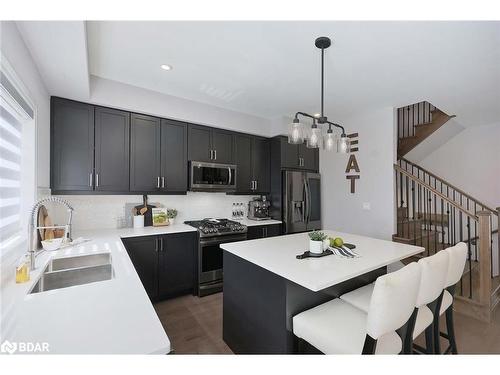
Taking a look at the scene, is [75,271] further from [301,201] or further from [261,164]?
[301,201]

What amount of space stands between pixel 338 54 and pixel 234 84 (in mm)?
1160

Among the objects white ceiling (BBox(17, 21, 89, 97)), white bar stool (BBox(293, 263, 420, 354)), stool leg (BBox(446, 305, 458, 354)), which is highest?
white ceiling (BBox(17, 21, 89, 97))

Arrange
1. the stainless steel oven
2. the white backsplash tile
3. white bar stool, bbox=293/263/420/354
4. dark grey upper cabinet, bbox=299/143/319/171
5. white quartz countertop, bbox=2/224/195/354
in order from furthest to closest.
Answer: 1. dark grey upper cabinet, bbox=299/143/319/171
2. the stainless steel oven
3. the white backsplash tile
4. white bar stool, bbox=293/263/420/354
5. white quartz countertop, bbox=2/224/195/354

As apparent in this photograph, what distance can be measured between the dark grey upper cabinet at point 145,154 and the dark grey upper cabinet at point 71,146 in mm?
424

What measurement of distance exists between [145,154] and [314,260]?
237cm

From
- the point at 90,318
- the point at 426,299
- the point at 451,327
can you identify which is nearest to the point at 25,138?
the point at 90,318

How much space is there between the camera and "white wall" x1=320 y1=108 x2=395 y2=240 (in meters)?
3.38

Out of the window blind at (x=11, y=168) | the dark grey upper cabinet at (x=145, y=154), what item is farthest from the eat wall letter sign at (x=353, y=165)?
the window blind at (x=11, y=168)

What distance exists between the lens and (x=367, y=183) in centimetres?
364

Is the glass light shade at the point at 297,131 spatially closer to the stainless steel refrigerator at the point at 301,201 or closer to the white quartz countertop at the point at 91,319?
the white quartz countertop at the point at 91,319

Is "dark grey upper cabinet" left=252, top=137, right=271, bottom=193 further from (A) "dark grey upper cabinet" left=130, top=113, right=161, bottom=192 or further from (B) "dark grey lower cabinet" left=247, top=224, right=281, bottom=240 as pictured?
(A) "dark grey upper cabinet" left=130, top=113, right=161, bottom=192

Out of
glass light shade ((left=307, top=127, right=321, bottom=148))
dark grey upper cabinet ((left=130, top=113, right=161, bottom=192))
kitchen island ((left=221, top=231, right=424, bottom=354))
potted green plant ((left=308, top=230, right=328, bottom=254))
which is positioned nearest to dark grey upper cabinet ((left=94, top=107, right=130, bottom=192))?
dark grey upper cabinet ((left=130, top=113, right=161, bottom=192))

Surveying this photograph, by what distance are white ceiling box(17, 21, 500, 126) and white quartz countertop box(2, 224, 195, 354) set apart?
61.6 inches
